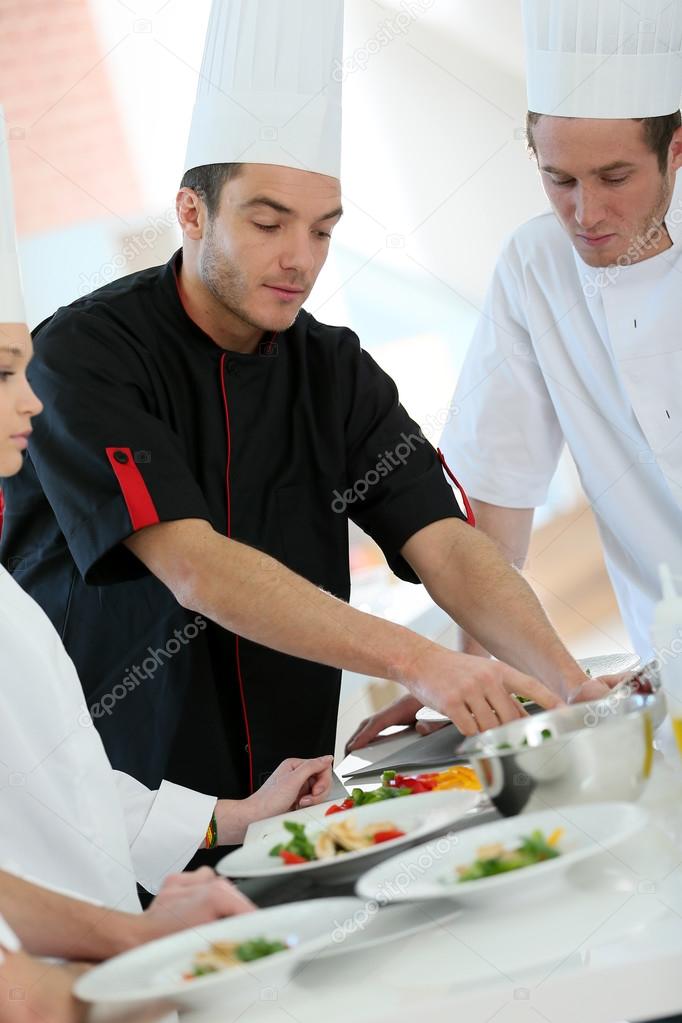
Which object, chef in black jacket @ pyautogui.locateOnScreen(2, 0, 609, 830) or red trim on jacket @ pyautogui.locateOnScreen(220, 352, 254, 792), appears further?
red trim on jacket @ pyautogui.locateOnScreen(220, 352, 254, 792)

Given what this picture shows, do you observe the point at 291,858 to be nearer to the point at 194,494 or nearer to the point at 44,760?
the point at 44,760

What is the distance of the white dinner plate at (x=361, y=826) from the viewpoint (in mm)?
1114

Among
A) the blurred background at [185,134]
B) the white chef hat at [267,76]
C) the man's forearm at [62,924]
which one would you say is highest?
the blurred background at [185,134]

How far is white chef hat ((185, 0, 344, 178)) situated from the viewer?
77.9 inches

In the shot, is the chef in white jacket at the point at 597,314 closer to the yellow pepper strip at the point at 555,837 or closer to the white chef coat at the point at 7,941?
the yellow pepper strip at the point at 555,837

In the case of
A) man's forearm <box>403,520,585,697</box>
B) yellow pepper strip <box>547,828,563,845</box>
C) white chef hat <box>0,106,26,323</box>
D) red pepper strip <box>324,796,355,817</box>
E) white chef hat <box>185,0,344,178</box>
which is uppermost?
white chef hat <box>185,0,344,178</box>

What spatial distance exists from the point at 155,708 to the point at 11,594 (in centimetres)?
55

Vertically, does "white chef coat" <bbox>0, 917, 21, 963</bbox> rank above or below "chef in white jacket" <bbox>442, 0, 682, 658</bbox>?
below

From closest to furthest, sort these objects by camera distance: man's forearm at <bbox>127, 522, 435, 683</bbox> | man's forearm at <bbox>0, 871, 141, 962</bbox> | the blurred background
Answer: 1. man's forearm at <bbox>0, 871, 141, 962</bbox>
2. man's forearm at <bbox>127, 522, 435, 683</bbox>
3. the blurred background

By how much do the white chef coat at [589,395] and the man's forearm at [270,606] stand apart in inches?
30.3

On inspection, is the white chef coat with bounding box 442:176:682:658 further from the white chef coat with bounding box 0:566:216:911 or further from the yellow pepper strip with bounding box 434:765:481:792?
the white chef coat with bounding box 0:566:216:911

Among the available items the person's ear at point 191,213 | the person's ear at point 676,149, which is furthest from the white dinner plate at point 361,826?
the person's ear at point 676,149

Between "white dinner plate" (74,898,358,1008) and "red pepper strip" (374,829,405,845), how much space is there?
0.50ft

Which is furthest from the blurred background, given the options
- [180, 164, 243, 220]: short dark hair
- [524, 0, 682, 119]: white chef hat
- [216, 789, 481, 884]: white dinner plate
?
[216, 789, 481, 884]: white dinner plate
